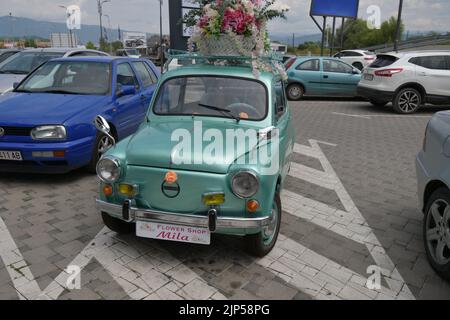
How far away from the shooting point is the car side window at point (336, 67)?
13.8m

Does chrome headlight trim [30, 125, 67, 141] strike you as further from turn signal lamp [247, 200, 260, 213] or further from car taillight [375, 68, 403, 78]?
car taillight [375, 68, 403, 78]

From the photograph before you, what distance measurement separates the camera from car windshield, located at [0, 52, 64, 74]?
961 cm

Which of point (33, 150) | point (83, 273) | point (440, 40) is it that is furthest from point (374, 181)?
point (440, 40)

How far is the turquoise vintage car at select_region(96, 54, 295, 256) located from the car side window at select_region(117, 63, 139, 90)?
284 centimetres

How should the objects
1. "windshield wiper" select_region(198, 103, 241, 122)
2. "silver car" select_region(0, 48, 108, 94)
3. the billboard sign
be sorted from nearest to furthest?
"windshield wiper" select_region(198, 103, 241, 122) < "silver car" select_region(0, 48, 108, 94) < the billboard sign

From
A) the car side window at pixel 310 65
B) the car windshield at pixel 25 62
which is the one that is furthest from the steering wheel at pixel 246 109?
the car side window at pixel 310 65

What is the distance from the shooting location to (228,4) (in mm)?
4445

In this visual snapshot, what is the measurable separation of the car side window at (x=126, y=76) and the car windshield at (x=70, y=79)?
0.21 metres

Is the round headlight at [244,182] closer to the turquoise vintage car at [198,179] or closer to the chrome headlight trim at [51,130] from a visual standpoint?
the turquoise vintage car at [198,179]

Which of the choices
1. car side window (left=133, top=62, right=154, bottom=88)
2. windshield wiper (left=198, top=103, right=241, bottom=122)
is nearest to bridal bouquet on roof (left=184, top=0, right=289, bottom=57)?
windshield wiper (left=198, top=103, right=241, bottom=122)

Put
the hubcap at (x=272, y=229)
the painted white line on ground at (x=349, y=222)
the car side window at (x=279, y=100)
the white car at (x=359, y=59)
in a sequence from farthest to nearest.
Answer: the white car at (x=359, y=59), the car side window at (x=279, y=100), the hubcap at (x=272, y=229), the painted white line on ground at (x=349, y=222)
